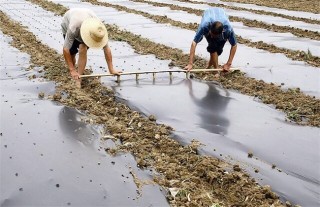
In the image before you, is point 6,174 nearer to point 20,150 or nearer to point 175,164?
point 20,150

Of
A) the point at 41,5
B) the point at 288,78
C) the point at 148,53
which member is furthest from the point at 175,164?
the point at 41,5

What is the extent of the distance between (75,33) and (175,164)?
2.62 metres

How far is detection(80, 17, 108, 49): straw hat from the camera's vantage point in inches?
202

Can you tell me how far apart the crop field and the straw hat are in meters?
0.57

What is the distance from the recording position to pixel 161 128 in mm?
4328

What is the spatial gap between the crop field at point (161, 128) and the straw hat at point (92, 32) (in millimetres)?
571

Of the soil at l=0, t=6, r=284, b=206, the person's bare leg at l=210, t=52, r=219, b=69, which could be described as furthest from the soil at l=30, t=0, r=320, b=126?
the soil at l=0, t=6, r=284, b=206

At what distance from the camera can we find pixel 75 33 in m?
5.31

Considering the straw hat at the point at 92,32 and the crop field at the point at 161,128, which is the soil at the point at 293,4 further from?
the straw hat at the point at 92,32

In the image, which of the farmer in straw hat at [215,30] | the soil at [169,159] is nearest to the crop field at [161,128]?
the soil at [169,159]

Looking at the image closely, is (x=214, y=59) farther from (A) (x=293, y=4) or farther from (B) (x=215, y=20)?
(A) (x=293, y=4)

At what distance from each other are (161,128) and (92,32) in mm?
1713

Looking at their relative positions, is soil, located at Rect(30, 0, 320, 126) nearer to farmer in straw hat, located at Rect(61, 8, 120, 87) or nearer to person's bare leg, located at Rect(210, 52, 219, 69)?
person's bare leg, located at Rect(210, 52, 219, 69)

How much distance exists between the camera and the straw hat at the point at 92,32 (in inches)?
202
